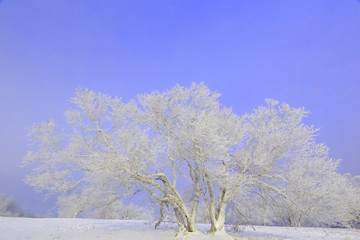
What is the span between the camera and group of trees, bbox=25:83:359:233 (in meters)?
10.8

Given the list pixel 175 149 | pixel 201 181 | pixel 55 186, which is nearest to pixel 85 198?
pixel 55 186

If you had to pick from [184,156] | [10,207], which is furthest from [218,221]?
[10,207]

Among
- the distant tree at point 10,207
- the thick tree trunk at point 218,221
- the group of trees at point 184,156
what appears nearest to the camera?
the group of trees at point 184,156

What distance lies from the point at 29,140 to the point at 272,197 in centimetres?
1179

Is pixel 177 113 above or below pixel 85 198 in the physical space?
above

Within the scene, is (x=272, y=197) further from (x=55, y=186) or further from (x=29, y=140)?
(x=29, y=140)

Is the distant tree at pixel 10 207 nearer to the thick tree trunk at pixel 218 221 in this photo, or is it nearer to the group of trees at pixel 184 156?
the group of trees at pixel 184 156

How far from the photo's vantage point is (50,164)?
35.0ft

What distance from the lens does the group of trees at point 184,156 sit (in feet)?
35.3

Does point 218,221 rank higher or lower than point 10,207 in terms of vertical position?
lower

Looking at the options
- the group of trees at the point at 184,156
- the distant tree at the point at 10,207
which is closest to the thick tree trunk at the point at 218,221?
the group of trees at the point at 184,156

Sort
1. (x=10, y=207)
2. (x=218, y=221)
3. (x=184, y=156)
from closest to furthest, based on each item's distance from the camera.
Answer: (x=184, y=156), (x=218, y=221), (x=10, y=207)

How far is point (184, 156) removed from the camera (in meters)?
12.7

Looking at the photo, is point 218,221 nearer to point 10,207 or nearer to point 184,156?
point 184,156
